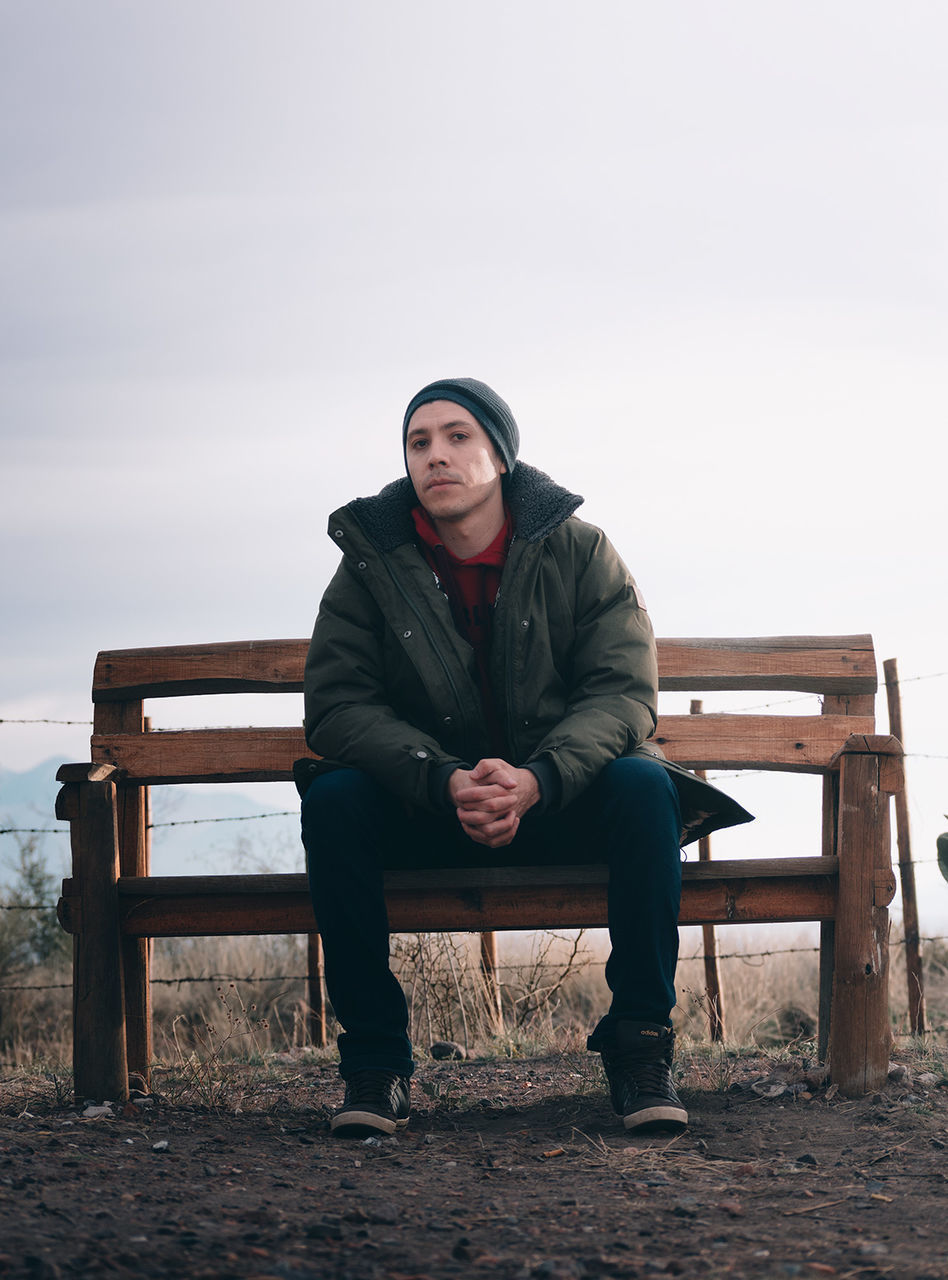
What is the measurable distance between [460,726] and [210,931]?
3.22 feet

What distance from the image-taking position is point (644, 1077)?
3.13 meters

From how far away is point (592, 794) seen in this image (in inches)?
133

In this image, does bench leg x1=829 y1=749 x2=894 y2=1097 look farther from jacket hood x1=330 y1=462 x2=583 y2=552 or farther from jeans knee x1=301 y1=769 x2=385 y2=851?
jeans knee x1=301 y1=769 x2=385 y2=851

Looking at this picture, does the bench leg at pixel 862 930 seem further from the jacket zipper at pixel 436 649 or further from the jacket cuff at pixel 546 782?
the jacket zipper at pixel 436 649

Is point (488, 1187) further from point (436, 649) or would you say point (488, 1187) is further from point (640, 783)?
point (436, 649)

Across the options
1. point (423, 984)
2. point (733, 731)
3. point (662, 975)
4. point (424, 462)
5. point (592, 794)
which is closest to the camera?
point (662, 975)

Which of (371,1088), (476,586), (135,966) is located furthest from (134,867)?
(476,586)

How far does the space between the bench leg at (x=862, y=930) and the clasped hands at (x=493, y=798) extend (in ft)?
3.51

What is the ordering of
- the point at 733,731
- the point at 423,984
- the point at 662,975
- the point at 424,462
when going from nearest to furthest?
the point at 662,975 → the point at 424,462 → the point at 733,731 → the point at 423,984

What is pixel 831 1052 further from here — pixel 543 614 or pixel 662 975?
pixel 543 614

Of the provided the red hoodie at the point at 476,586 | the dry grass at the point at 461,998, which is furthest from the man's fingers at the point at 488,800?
the dry grass at the point at 461,998

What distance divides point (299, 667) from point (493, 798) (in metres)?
1.55

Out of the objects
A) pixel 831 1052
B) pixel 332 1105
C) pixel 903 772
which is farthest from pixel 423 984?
pixel 903 772

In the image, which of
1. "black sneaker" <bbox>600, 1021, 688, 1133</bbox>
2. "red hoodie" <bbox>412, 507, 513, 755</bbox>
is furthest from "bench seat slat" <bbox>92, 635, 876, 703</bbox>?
"black sneaker" <bbox>600, 1021, 688, 1133</bbox>
